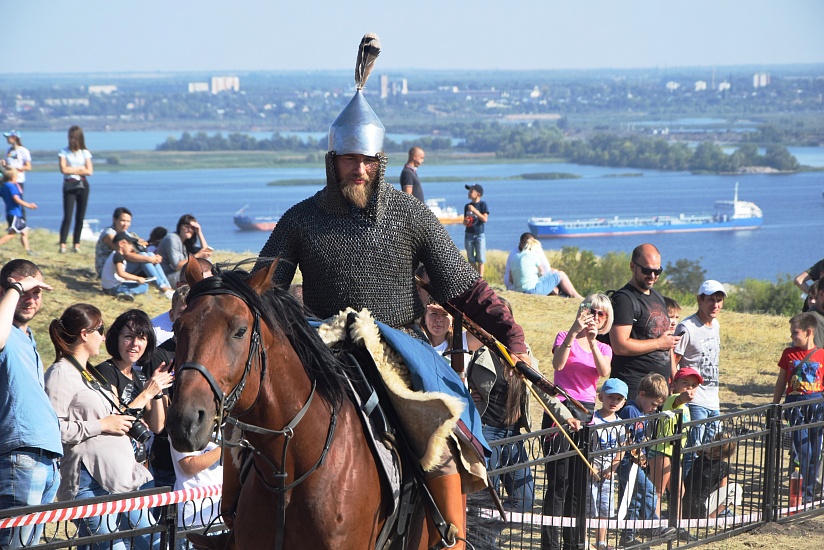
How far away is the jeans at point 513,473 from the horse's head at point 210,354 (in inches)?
108

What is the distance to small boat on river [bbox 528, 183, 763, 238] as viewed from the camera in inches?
2788

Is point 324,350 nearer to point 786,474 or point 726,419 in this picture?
point 726,419

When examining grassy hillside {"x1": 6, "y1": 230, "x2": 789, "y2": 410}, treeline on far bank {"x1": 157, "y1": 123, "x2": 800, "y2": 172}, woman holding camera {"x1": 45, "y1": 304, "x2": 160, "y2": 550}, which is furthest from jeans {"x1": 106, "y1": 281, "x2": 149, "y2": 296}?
treeline on far bank {"x1": 157, "y1": 123, "x2": 800, "y2": 172}

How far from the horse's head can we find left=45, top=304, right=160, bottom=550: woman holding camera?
89.9 inches

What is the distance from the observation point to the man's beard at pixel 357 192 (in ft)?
14.8

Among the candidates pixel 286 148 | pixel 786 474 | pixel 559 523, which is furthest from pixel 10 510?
pixel 286 148

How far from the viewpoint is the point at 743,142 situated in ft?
604

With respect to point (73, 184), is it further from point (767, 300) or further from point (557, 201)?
point (557, 201)

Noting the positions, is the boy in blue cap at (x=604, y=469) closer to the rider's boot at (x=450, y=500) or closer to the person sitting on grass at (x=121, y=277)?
the rider's boot at (x=450, y=500)

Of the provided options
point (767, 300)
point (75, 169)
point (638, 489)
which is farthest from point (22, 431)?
point (767, 300)

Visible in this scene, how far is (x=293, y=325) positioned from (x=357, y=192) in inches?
29.4

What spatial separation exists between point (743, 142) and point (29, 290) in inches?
7477

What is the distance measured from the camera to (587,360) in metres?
7.76

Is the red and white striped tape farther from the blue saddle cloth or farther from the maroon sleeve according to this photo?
the maroon sleeve
